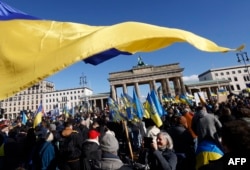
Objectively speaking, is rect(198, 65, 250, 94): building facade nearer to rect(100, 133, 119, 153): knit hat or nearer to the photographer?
the photographer

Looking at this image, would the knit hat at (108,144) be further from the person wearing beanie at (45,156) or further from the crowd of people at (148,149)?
the person wearing beanie at (45,156)

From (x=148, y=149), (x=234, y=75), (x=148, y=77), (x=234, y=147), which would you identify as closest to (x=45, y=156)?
(x=148, y=149)

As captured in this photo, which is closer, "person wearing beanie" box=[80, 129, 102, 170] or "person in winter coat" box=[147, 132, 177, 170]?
"person in winter coat" box=[147, 132, 177, 170]

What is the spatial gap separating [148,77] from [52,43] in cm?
7453

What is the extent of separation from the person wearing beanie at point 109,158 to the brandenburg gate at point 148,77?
2771 inches

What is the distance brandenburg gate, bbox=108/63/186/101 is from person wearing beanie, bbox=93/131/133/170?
70388 mm

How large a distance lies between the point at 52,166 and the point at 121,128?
771 cm

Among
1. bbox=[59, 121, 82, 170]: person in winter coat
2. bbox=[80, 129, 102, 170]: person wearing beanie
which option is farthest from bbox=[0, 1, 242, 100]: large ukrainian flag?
bbox=[59, 121, 82, 170]: person in winter coat

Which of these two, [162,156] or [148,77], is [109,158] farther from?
[148,77]

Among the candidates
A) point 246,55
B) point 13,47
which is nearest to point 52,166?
point 13,47

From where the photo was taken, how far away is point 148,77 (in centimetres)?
7619

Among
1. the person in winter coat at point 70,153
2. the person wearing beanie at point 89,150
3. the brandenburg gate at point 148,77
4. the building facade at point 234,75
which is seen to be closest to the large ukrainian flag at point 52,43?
the person wearing beanie at point 89,150

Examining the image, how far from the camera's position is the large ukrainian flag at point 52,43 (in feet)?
6.41

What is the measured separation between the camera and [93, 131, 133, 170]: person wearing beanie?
3215 millimetres
